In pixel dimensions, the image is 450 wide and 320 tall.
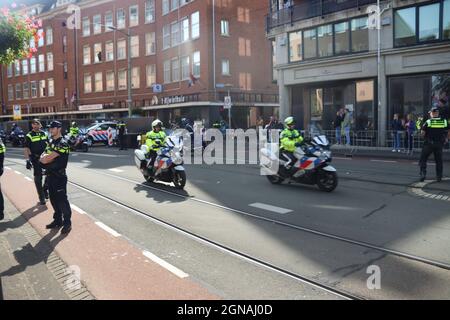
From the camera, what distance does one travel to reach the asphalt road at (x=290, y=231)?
504 cm

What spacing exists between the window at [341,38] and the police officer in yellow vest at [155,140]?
14.8 m

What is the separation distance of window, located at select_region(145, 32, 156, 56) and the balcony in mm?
17558

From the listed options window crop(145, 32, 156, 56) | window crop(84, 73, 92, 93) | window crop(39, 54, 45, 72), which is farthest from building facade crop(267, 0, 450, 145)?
window crop(39, 54, 45, 72)

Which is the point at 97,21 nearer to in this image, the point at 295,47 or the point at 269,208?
the point at 295,47

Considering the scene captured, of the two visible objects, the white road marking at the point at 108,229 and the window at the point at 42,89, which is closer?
the white road marking at the point at 108,229

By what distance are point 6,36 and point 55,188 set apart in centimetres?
378

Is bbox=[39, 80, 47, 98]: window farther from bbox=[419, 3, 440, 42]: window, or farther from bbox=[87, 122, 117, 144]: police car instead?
bbox=[419, 3, 440, 42]: window

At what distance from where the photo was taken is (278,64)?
2709cm

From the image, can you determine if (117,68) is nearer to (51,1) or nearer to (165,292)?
(51,1)

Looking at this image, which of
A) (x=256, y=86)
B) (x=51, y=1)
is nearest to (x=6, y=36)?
(x=256, y=86)

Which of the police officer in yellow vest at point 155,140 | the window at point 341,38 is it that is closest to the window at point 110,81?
the window at point 341,38

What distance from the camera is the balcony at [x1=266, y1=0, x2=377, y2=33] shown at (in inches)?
928

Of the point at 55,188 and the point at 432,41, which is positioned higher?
the point at 432,41

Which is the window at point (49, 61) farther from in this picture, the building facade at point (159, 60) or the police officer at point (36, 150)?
the police officer at point (36, 150)
